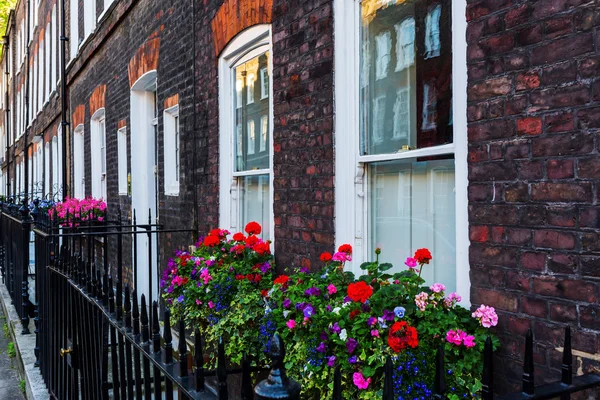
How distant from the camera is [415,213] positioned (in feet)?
9.82

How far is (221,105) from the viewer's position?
16.6 ft

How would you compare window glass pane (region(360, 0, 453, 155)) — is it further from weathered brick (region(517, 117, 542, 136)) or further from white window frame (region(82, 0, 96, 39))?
white window frame (region(82, 0, 96, 39))

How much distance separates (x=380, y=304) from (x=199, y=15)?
3.98 metres

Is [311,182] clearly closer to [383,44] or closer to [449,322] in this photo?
[383,44]

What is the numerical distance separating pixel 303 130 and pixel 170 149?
3.21 m

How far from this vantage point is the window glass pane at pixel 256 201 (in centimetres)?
459

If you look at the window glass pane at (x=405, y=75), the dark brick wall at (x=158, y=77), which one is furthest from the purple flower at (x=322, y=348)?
the dark brick wall at (x=158, y=77)

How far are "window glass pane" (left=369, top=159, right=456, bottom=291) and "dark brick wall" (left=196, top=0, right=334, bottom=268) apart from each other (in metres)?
0.33

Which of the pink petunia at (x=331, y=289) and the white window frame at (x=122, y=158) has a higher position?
the white window frame at (x=122, y=158)

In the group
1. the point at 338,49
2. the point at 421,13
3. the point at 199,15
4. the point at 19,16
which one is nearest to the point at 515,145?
the point at 421,13

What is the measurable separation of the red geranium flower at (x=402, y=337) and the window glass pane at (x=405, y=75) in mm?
984

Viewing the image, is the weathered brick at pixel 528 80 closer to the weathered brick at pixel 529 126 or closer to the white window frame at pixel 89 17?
the weathered brick at pixel 529 126

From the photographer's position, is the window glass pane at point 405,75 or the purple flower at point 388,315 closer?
the purple flower at point 388,315

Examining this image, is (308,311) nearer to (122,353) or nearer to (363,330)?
(363,330)
